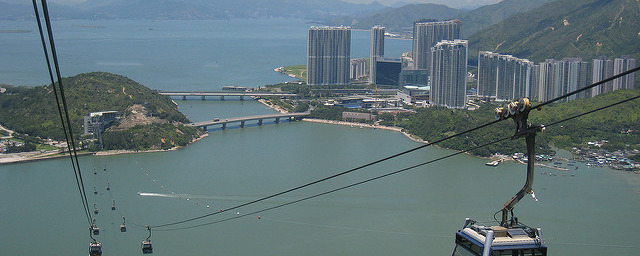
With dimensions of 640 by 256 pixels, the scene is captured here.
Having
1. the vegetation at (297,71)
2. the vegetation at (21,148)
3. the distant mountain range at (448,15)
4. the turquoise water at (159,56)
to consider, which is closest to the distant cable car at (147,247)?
the vegetation at (21,148)

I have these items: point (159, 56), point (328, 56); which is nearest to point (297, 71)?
point (328, 56)

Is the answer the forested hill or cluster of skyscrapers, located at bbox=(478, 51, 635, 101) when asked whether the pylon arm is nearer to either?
the forested hill

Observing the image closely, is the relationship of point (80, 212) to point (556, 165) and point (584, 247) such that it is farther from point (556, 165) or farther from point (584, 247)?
point (556, 165)

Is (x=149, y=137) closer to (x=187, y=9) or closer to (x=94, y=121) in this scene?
(x=94, y=121)

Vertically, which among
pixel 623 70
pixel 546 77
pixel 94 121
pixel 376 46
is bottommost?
pixel 94 121

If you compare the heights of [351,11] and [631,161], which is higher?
[351,11]

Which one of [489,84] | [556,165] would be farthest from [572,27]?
[556,165]
